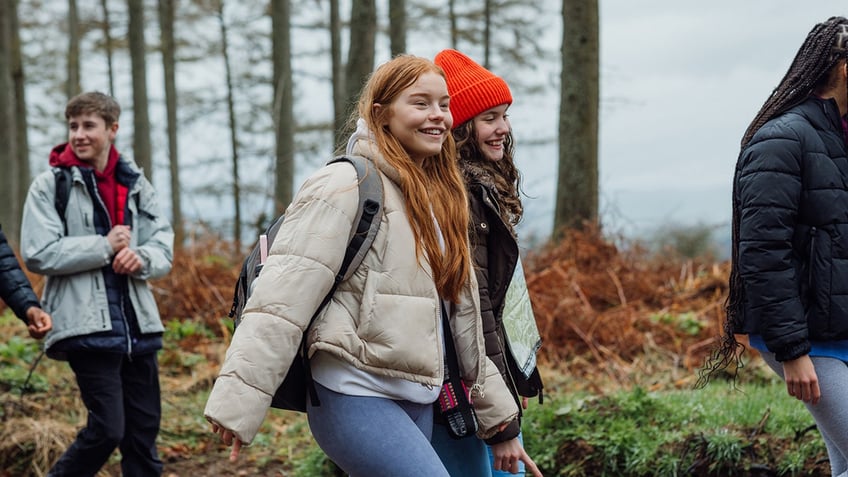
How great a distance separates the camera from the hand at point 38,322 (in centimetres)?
474

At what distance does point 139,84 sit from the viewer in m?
18.0

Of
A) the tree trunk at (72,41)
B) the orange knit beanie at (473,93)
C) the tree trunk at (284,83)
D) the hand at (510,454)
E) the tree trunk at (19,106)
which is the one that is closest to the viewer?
the hand at (510,454)

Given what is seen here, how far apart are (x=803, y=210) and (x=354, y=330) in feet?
5.59

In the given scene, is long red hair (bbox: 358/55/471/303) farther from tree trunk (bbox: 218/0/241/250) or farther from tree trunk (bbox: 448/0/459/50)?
tree trunk (bbox: 448/0/459/50)

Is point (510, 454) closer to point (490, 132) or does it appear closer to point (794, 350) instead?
point (794, 350)

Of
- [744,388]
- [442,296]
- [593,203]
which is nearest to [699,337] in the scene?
[744,388]

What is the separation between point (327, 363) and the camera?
2848 millimetres

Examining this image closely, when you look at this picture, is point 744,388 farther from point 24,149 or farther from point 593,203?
point 24,149

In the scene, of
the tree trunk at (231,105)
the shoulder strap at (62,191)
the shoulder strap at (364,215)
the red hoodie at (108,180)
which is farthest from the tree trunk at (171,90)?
the shoulder strap at (364,215)

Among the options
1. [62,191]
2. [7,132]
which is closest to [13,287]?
[62,191]

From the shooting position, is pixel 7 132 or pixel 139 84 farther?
pixel 139 84

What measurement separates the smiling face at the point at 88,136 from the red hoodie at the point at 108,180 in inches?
1.8

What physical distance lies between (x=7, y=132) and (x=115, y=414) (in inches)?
438

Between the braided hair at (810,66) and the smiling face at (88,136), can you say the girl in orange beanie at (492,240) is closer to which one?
the braided hair at (810,66)
